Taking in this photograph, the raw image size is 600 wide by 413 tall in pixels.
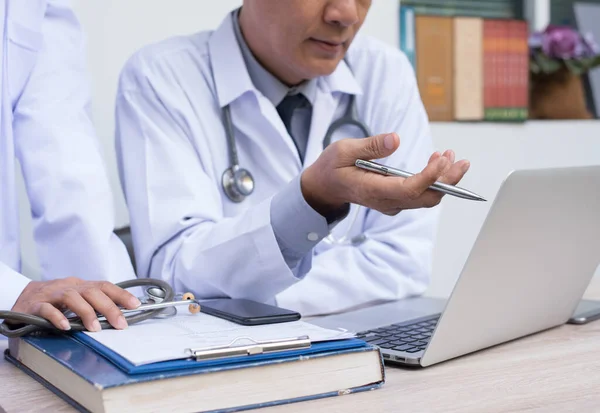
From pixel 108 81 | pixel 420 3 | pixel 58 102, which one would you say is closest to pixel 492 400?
pixel 58 102

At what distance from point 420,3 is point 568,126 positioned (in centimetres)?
69

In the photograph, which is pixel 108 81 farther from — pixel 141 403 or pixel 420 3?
pixel 141 403

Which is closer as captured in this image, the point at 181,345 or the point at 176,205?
the point at 181,345

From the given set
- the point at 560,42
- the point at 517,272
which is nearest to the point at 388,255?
the point at 517,272

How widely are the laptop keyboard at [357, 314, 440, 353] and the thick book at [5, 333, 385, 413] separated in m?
0.12

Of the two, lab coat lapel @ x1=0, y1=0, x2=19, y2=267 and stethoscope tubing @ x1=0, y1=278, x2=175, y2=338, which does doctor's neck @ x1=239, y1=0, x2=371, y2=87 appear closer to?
lab coat lapel @ x1=0, y1=0, x2=19, y2=267

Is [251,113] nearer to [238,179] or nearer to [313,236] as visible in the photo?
[238,179]

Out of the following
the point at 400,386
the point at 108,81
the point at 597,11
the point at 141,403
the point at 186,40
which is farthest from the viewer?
the point at 597,11

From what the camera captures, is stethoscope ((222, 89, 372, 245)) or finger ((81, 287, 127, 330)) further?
stethoscope ((222, 89, 372, 245))

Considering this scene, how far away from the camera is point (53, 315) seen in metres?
0.76

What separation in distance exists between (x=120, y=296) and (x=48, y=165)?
473 mm

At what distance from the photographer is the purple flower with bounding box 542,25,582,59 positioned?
2453 mm

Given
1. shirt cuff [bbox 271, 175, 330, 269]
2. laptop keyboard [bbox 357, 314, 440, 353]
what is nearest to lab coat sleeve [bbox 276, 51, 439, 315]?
shirt cuff [bbox 271, 175, 330, 269]

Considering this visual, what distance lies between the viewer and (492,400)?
0.66 m
